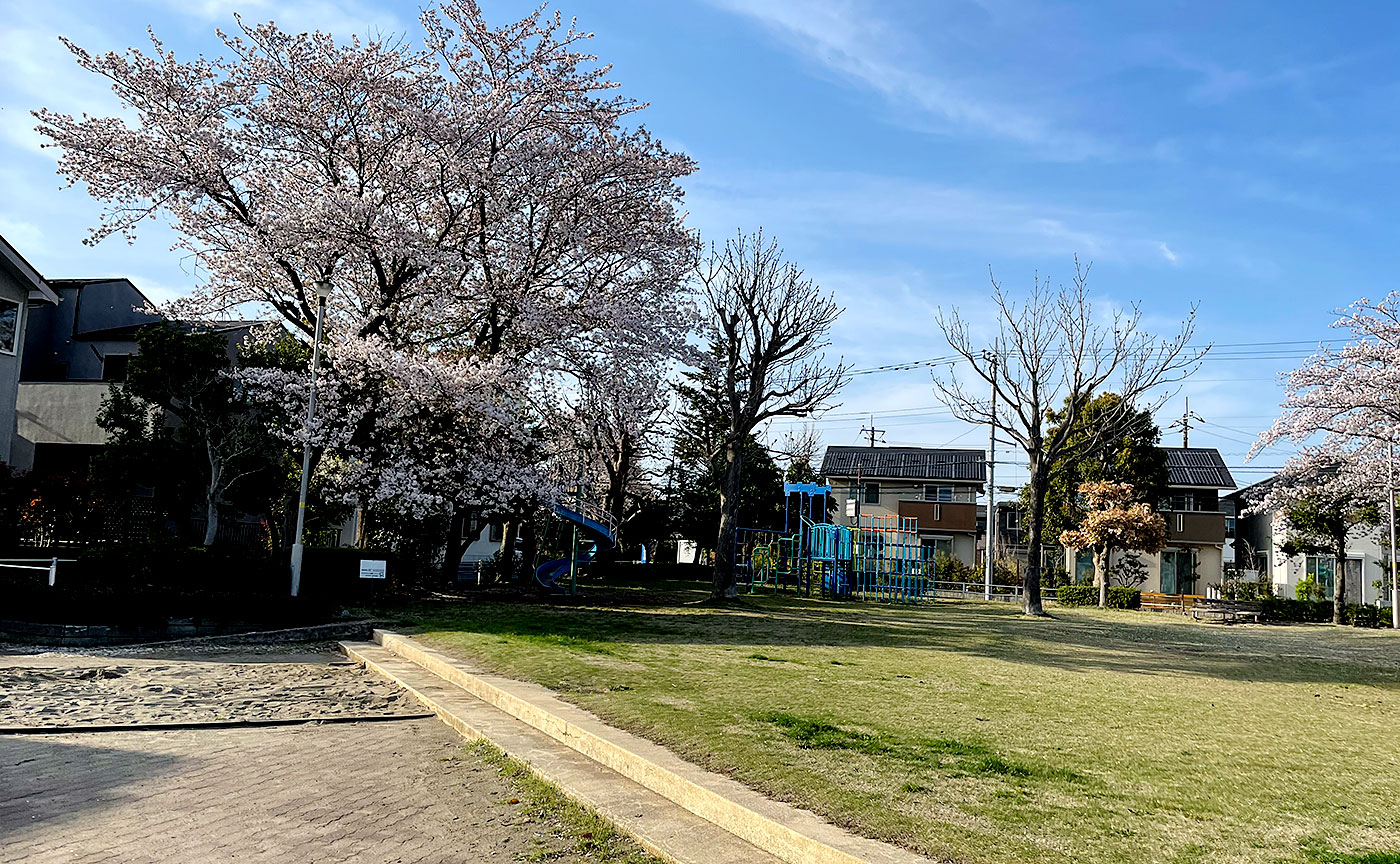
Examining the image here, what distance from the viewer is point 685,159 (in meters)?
22.4

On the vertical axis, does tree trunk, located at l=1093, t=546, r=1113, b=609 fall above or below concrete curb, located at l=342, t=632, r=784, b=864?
above

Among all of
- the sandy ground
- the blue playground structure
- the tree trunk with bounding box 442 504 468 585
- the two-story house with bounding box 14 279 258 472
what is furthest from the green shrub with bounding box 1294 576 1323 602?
the two-story house with bounding box 14 279 258 472

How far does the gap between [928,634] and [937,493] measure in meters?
35.4

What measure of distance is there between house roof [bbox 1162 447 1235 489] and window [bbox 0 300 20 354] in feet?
141

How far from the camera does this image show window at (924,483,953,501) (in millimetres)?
50219

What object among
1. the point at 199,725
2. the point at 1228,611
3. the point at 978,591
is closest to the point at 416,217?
the point at 199,725

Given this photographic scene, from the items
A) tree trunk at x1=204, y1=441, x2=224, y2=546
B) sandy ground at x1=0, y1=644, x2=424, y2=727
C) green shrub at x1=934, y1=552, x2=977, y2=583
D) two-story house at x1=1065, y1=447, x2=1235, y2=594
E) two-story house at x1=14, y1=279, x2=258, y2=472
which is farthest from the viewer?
two-story house at x1=1065, y1=447, x2=1235, y2=594

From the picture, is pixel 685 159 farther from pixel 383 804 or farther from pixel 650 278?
pixel 383 804

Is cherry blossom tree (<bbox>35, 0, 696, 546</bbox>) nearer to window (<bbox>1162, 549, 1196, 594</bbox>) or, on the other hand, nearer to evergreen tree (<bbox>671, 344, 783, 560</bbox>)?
evergreen tree (<bbox>671, 344, 783, 560</bbox>)

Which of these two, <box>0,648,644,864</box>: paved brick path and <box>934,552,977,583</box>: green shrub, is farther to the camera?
<box>934,552,977,583</box>: green shrub

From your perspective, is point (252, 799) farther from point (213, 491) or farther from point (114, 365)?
point (114, 365)

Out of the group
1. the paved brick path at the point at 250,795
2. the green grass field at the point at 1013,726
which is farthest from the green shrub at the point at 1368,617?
the paved brick path at the point at 250,795

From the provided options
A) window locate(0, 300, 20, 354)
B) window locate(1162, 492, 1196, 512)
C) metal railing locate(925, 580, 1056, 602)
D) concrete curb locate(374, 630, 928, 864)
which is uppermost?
window locate(0, 300, 20, 354)

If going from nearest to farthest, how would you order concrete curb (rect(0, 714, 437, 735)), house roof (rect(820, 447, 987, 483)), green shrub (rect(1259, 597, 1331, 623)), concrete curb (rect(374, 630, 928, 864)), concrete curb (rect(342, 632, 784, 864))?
1. concrete curb (rect(374, 630, 928, 864))
2. concrete curb (rect(342, 632, 784, 864))
3. concrete curb (rect(0, 714, 437, 735))
4. green shrub (rect(1259, 597, 1331, 623))
5. house roof (rect(820, 447, 987, 483))
